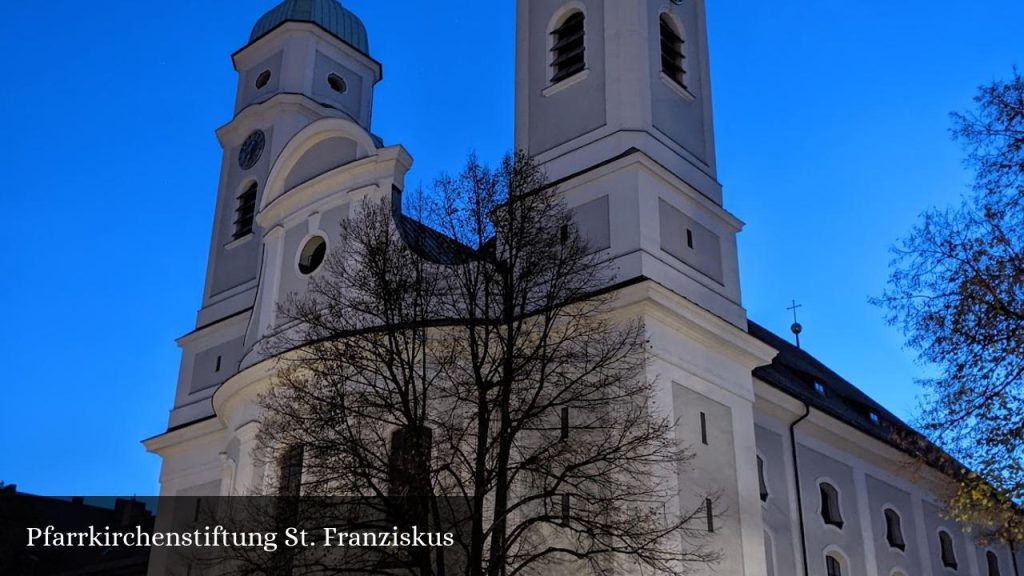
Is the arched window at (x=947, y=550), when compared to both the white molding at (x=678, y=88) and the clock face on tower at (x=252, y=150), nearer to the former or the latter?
the white molding at (x=678, y=88)

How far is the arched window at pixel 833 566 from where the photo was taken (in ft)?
84.8

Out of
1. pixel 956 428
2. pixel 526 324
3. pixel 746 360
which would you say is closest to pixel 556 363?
pixel 526 324

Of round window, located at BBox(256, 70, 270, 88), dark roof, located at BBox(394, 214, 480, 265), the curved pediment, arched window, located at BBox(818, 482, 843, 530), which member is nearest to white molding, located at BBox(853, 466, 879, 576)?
arched window, located at BBox(818, 482, 843, 530)

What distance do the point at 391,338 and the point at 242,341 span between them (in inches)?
473

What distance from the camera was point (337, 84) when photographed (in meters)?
32.0

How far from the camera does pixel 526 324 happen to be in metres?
18.2

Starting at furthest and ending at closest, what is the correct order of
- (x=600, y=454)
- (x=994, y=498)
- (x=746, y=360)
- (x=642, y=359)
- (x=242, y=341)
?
(x=242, y=341) → (x=746, y=360) → (x=642, y=359) → (x=600, y=454) → (x=994, y=498)

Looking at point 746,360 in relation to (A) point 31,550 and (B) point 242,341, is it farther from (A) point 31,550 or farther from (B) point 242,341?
(A) point 31,550

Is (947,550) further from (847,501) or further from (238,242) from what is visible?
(238,242)

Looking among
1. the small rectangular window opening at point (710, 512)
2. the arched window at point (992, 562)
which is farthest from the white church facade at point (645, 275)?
the arched window at point (992, 562)

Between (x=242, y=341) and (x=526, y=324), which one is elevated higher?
(x=242, y=341)

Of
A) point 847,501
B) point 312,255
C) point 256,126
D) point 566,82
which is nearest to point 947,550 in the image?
point 847,501

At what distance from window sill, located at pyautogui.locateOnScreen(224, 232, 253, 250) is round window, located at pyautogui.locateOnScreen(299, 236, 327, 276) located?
7.13m

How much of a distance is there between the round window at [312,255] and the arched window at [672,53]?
753cm
